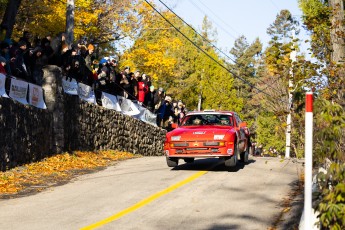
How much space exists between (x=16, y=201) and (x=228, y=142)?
6138 millimetres

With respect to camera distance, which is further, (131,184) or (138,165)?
(138,165)

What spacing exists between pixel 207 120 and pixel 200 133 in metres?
1.46

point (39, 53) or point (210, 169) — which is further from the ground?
point (39, 53)

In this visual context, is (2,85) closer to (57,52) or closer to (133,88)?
(57,52)

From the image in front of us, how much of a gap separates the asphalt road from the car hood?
914 millimetres

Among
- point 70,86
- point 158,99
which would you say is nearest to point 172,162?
point 70,86

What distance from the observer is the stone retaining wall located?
52.7 ft

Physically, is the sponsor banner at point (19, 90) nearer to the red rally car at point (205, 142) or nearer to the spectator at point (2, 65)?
the spectator at point (2, 65)

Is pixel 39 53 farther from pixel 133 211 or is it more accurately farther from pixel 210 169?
pixel 133 211

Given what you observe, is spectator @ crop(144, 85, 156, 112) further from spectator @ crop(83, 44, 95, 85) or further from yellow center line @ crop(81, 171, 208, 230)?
yellow center line @ crop(81, 171, 208, 230)

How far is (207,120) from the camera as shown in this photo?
1805cm

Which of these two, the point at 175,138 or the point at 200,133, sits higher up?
the point at 200,133

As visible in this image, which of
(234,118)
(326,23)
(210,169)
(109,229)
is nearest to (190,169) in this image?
(210,169)

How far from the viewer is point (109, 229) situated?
30.7 feet
